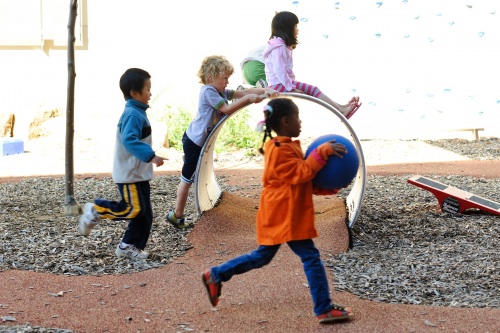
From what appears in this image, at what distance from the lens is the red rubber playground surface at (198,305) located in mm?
4156

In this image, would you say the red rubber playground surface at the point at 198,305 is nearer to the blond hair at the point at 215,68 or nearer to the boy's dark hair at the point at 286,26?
the blond hair at the point at 215,68

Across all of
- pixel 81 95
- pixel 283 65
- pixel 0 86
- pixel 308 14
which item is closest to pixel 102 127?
pixel 81 95

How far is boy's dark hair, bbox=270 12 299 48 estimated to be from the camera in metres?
Answer: 6.79

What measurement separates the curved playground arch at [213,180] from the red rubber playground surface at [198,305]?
0.67 metres

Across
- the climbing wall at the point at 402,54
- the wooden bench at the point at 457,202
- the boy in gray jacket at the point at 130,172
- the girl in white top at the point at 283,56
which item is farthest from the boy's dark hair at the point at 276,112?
the climbing wall at the point at 402,54

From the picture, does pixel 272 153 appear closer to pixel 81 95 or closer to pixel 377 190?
pixel 377 190

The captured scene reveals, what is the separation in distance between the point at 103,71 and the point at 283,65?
23.8ft

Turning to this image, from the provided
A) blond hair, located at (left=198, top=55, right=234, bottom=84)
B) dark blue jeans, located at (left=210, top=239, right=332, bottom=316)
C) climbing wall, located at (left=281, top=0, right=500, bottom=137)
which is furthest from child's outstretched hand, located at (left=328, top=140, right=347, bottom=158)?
climbing wall, located at (left=281, top=0, right=500, bottom=137)

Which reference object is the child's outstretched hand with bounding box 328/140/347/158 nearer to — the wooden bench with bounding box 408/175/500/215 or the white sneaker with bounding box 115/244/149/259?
the white sneaker with bounding box 115/244/149/259

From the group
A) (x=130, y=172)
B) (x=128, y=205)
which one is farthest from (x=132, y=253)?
(x=130, y=172)

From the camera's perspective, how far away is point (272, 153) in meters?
4.18

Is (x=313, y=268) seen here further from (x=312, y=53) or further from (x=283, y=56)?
(x=312, y=53)

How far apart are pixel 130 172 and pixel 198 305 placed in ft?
4.31

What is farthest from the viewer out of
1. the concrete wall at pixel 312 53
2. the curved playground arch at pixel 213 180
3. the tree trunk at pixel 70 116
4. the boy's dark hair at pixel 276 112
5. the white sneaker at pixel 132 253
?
the concrete wall at pixel 312 53
